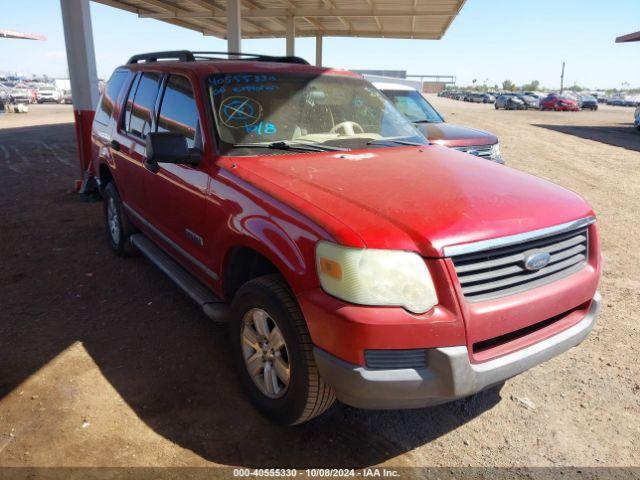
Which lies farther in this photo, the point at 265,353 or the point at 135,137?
the point at 135,137

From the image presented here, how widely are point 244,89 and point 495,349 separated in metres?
2.36

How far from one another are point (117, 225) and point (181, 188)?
2.07 metres

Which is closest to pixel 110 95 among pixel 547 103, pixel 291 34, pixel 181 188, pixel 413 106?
pixel 181 188

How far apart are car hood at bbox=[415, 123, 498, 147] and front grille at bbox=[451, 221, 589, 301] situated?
4.37 meters

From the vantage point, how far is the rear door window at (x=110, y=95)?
4.92 m

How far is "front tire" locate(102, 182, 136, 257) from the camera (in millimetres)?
4953

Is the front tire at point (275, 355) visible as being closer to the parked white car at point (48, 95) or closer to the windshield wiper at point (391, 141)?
the windshield wiper at point (391, 141)

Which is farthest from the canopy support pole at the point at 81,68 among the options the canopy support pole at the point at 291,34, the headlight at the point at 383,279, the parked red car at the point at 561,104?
the parked red car at the point at 561,104

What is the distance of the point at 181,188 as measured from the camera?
11.3ft

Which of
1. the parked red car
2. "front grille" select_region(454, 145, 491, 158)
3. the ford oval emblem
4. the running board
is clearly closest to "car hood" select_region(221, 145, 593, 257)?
the ford oval emblem

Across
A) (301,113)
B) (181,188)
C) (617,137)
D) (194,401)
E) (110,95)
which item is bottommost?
(194,401)

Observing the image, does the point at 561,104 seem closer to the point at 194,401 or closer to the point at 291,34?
the point at 291,34

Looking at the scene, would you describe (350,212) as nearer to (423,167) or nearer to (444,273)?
(444,273)

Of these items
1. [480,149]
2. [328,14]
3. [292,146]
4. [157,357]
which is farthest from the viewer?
[328,14]
